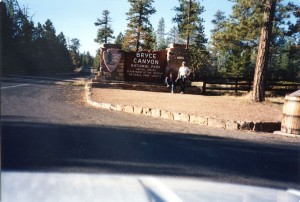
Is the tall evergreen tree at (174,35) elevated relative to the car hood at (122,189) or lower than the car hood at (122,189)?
elevated

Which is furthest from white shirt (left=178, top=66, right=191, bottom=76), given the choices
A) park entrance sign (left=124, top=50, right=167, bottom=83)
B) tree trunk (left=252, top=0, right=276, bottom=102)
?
tree trunk (left=252, top=0, right=276, bottom=102)

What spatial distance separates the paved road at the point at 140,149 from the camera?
342 cm

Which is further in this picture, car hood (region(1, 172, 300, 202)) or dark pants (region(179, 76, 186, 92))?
dark pants (region(179, 76, 186, 92))

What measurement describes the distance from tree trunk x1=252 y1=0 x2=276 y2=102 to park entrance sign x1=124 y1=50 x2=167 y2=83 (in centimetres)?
493

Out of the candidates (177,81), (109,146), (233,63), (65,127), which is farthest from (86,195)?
(233,63)

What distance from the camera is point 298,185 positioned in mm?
3447

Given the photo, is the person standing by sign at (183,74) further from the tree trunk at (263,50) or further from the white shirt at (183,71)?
the tree trunk at (263,50)

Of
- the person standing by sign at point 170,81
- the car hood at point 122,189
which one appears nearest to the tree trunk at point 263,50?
the person standing by sign at point 170,81

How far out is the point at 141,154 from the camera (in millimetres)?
4059

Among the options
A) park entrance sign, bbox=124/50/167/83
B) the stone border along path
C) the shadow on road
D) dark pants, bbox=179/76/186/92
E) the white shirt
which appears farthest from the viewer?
park entrance sign, bbox=124/50/167/83

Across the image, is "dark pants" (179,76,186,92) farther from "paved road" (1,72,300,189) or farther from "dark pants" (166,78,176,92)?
"paved road" (1,72,300,189)

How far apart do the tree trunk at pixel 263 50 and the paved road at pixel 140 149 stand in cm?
571

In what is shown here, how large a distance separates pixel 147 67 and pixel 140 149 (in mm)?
11088

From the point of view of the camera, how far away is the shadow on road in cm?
340
